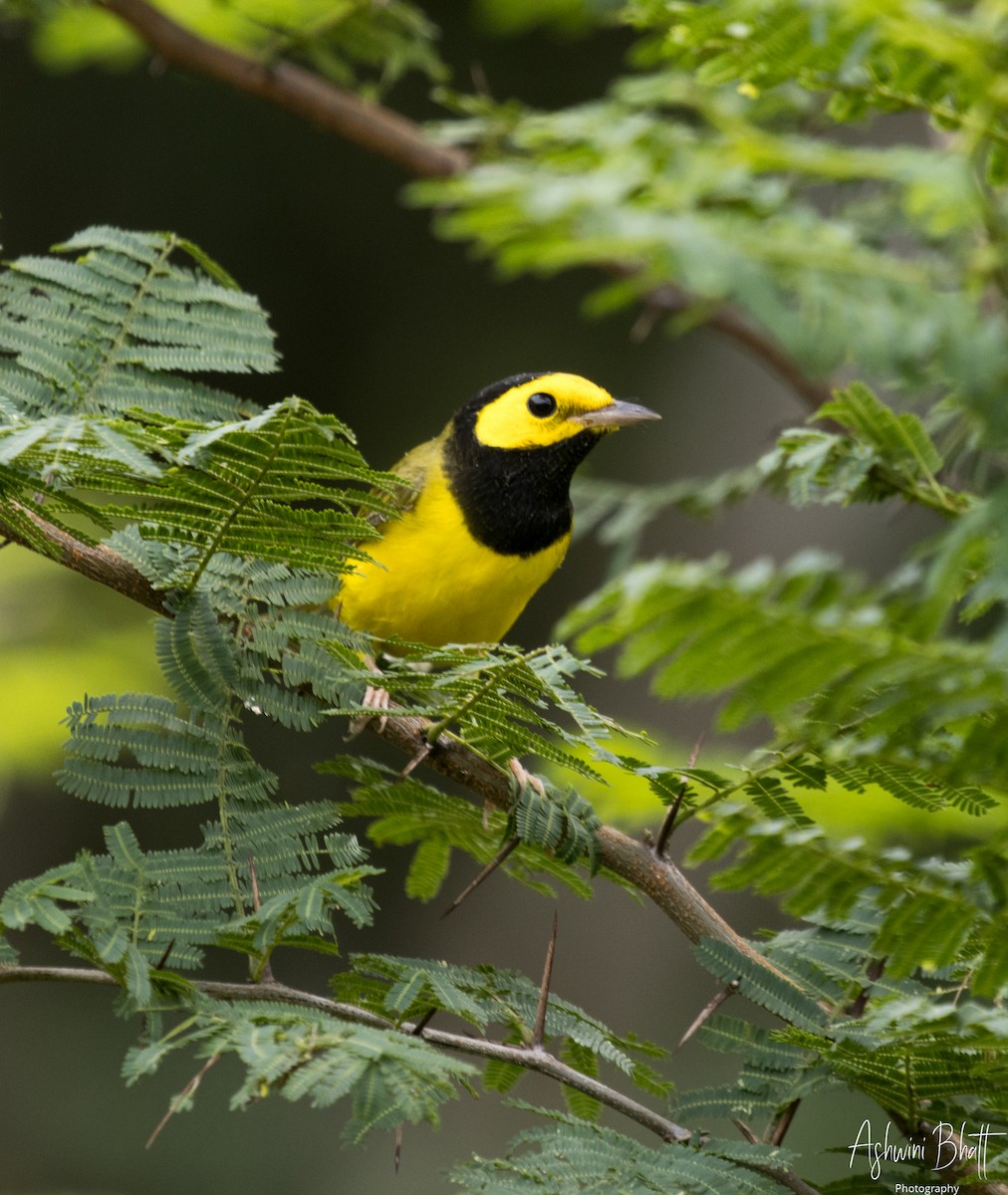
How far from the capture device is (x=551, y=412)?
3.54 meters

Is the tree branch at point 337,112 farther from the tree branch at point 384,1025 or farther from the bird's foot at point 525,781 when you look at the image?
the tree branch at point 384,1025

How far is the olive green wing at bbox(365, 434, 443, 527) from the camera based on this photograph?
338 cm

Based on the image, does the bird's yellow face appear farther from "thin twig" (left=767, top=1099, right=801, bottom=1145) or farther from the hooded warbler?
"thin twig" (left=767, top=1099, right=801, bottom=1145)

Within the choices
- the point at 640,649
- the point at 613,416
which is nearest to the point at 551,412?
the point at 613,416

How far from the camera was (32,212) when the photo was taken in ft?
28.2

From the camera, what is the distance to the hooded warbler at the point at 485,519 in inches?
129

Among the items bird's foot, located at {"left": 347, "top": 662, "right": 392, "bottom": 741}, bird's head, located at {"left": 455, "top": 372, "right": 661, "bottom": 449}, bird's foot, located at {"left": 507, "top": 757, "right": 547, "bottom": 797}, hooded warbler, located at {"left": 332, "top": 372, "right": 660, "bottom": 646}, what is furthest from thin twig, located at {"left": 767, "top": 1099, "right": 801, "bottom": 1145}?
bird's head, located at {"left": 455, "top": 372, "right": 661, "bottom": 449}

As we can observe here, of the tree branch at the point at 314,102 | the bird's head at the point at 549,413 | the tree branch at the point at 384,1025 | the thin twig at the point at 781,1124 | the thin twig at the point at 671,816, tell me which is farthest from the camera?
the tree branch at the point at 314,102

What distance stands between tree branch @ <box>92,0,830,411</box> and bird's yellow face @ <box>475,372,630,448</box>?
0.32m

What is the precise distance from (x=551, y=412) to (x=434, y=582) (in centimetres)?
59

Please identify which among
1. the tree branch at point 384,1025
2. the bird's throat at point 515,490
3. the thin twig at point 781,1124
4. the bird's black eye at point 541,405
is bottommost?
the thin twig at point 781,1124

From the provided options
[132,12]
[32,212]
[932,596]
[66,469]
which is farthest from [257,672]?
[32,212]

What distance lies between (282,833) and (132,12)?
2658mm

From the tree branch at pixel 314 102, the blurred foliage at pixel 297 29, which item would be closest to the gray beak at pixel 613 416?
the tree branch at pixel 314 102
